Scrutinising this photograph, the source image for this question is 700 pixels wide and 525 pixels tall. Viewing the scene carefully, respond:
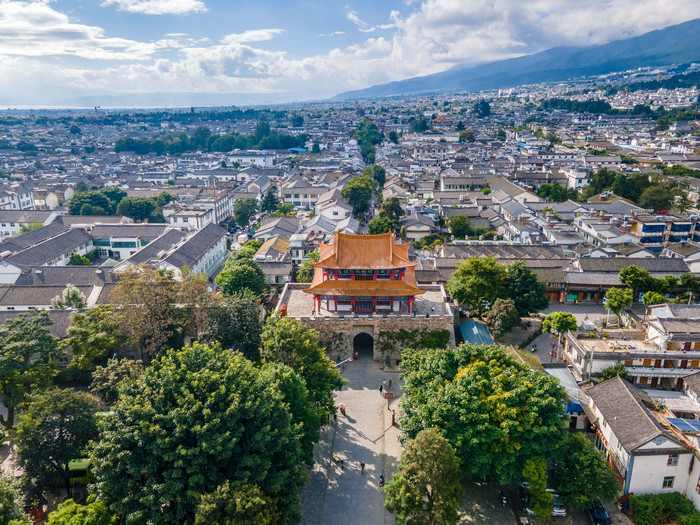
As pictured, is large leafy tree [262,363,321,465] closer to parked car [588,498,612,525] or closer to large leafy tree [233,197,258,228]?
parked car [588,498,612,525]

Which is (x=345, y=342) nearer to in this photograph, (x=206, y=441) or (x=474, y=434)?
(x=474, y=434)

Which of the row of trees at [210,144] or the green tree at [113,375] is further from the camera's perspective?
the row of trees at [210,144]

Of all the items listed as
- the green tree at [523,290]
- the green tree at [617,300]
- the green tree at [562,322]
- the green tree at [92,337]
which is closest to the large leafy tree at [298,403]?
the green tree at [92,337]

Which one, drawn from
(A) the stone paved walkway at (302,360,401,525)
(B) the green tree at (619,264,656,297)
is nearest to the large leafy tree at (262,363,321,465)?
(A) the stone paved walkway at (302,360,401,525)

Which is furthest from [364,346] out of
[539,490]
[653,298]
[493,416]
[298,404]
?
[653,298]

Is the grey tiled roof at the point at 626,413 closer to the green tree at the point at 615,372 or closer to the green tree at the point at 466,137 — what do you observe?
the green tree at the point at 615,372
